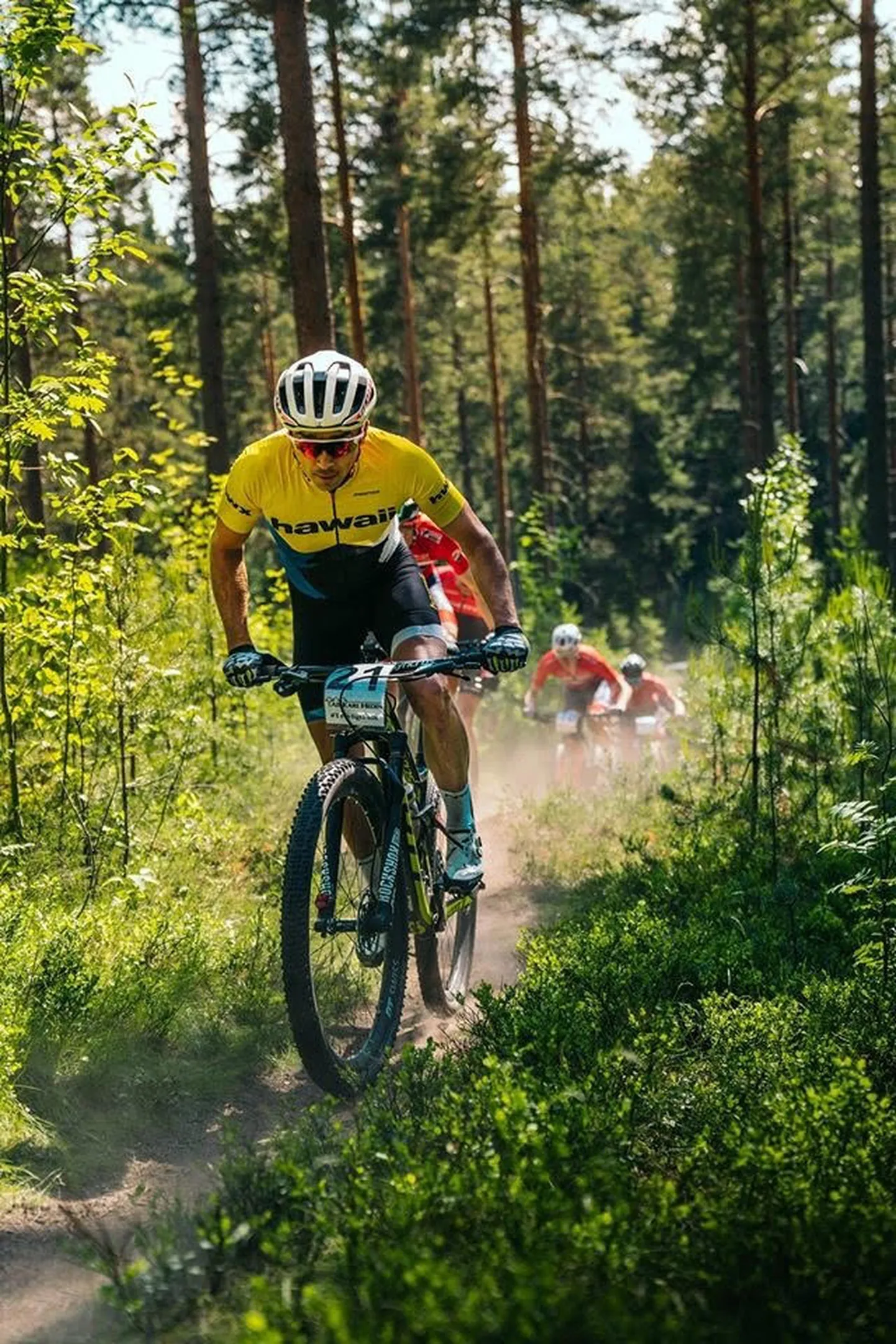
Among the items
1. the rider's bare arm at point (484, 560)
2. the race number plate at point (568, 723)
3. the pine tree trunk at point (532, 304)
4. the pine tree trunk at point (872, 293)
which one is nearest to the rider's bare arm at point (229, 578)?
the rider's bare arm at point (484, 560)

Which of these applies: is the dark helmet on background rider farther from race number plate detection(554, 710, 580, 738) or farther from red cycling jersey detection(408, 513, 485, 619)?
red cycling jersey detection(408, 513, 485, 619)

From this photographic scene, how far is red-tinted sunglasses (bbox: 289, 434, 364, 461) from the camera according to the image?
17.7ft

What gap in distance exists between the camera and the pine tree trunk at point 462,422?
52969 mm

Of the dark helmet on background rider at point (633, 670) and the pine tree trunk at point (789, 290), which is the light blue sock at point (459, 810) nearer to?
the dark helmet on background rider at point (633, 670)

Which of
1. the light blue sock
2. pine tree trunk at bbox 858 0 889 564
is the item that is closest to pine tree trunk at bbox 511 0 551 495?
pine tree trunk at bbox 858 0 889 564

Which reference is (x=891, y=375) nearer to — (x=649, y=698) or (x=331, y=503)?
(x=649, y=698)

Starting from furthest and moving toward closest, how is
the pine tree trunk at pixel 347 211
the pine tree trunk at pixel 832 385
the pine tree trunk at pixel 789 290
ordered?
the pine tree trunk at pixel 832 385 < the pine tree trunk at pixel 789 290 < the pine tree trunk at pixel 347 211

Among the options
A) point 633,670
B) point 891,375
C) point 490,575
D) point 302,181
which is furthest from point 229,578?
point 891,375

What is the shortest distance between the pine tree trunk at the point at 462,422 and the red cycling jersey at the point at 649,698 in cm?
3810

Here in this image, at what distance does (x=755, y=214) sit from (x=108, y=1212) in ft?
84.6

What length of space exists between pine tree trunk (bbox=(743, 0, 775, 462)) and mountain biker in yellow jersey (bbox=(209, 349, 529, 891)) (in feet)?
66.7

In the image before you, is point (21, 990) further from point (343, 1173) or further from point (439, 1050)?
point (343, 1173)

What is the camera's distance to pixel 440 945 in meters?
6.68

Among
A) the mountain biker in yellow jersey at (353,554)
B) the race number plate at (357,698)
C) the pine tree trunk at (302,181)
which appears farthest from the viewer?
the pine tree trunk at (302,181)
